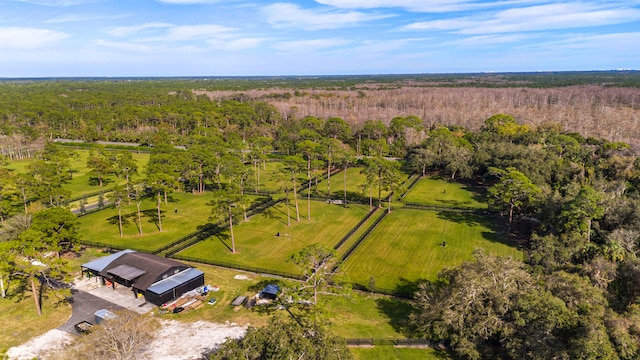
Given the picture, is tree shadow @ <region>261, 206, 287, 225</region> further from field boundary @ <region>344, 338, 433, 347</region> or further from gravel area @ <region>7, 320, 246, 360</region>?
field boundary @ <region>344, 338, 433, 347</region>

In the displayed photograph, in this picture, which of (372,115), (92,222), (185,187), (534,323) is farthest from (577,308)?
(372,115)

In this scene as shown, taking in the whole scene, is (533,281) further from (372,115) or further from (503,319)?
(372,115)

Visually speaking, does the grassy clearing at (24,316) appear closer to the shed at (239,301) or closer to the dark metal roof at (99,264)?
the dark metal roof at (99,264)

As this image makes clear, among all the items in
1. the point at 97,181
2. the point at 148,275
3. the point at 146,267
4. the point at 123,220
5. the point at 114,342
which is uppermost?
the point at 114,342

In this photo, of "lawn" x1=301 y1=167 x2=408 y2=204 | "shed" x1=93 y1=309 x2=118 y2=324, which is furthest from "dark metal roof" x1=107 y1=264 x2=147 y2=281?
"lawn" x1=301 y1=167 x2=408 y2=204

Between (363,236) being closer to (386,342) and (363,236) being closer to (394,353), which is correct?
(386,342)

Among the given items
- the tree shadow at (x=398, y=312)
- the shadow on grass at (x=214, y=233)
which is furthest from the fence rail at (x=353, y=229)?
the shadow on grass at (x=214, y=233)

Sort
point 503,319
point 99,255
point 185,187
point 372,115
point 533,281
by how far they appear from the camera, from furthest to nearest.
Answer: point 372,115
point 185,187
point 99,255
point 533,281
point 503,319

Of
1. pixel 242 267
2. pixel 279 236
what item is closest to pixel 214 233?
pixel 279 236
